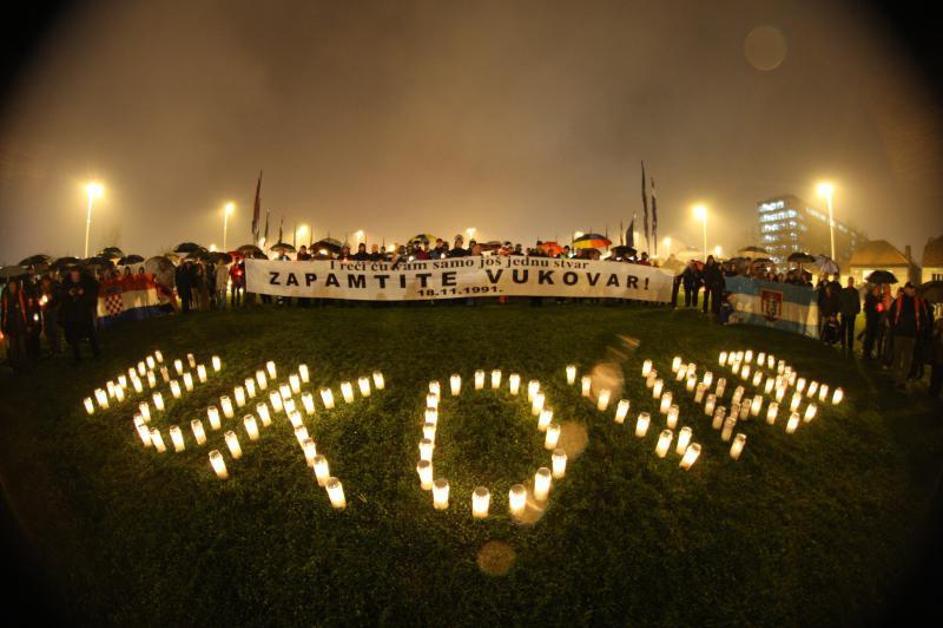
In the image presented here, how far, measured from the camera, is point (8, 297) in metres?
9.88

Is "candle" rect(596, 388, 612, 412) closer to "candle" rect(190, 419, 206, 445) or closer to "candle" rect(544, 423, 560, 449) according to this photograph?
"candle" rect(544, 423, 560, 449)

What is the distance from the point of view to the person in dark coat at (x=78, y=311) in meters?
10.2

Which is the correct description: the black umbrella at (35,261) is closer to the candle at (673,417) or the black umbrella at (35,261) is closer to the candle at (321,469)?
the candle at (321,469)

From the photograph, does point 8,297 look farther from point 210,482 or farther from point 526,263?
point 526,263

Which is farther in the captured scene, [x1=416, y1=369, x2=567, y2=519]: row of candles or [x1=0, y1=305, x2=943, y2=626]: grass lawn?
[x1=416, y1=369, x2=567, y2=519]: row of candles

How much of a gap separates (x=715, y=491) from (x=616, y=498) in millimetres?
1214

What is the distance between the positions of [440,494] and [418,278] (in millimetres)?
9515

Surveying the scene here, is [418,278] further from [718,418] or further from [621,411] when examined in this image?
[718,418]

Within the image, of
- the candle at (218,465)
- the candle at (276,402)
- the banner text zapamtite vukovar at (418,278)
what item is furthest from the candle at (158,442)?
the banner text zapamtite vukovar at (418,278)

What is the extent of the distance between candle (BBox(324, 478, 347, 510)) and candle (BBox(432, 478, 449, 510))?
99cm

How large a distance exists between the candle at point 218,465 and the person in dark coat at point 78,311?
760 cm

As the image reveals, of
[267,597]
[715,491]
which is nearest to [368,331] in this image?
[267,597]

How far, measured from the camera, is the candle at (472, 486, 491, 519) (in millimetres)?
4582

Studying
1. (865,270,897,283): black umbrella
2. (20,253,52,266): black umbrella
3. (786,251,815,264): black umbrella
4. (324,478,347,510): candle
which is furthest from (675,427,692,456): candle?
(20,253,52,266): black umbrella
